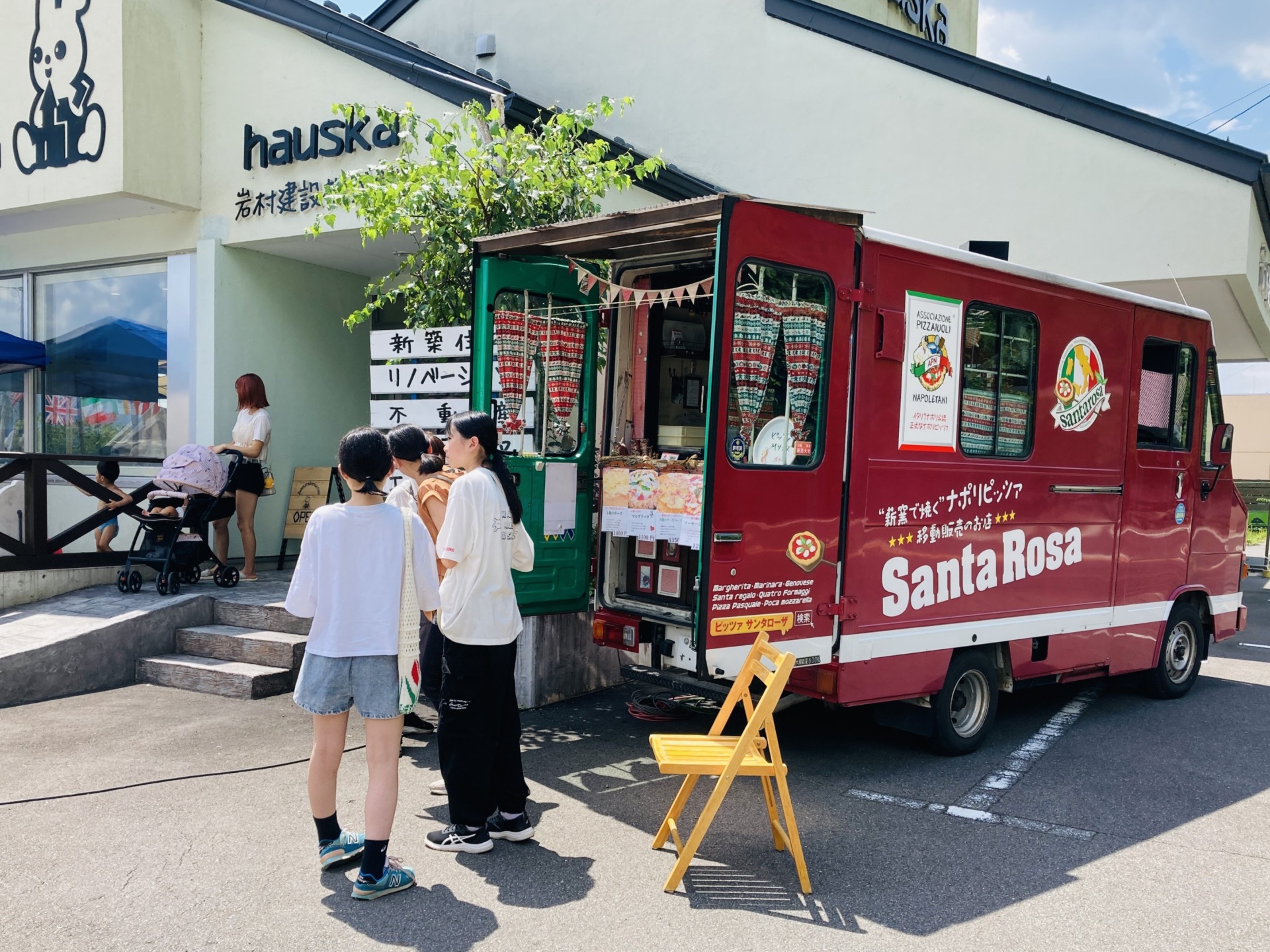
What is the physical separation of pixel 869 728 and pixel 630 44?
28.9 feet

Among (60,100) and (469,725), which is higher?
(60,100)

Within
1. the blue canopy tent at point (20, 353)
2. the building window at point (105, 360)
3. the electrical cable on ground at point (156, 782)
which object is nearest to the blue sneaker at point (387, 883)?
the electrical cable on ground at point (156, 782)

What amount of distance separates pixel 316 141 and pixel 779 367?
6231mm

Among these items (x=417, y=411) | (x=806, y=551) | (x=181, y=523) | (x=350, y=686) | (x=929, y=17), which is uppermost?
(x=929, y=17)

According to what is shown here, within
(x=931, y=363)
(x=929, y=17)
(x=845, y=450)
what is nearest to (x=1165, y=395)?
(x=931, y=363)

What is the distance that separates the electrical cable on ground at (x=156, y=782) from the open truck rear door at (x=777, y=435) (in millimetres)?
2284

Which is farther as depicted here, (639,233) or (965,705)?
(965,705)

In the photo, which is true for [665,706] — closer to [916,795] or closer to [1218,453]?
[916,795]

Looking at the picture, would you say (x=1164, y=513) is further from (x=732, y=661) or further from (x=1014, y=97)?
(x=1014, y=97)

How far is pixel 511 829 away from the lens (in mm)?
4492

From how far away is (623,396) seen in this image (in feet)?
21.0

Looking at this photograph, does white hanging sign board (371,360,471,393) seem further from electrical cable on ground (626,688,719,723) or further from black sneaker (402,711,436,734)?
electrical cable on ground (626,688,719,723)

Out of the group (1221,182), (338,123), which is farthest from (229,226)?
(1221,182)

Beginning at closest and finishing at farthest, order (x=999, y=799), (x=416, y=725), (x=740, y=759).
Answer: (x=740, y=759)
(x=999, y=799)
(x=416, y=725)
